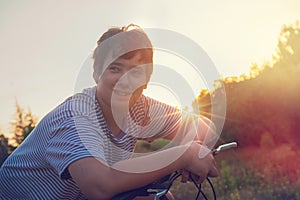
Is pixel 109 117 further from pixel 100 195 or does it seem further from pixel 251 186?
pixel 251 186

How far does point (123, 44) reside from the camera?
238cm

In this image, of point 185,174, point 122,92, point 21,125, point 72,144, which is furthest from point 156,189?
point 21,125

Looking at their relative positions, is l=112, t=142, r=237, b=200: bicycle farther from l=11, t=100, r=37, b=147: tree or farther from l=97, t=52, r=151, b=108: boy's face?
l=11, t=100, r=37, b=147: tree

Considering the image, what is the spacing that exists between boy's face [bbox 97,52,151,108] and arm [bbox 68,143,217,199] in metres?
0.42

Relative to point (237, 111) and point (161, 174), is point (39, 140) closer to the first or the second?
point (161, 174)

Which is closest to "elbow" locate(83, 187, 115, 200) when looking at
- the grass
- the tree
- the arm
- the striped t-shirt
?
the arm

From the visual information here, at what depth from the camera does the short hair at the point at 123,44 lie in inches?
93.1

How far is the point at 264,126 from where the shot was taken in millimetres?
11570

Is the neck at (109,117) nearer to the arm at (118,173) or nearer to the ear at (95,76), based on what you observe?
the ear at (95,76)

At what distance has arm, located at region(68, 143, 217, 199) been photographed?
1857 millimetres

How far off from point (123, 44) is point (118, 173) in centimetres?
70

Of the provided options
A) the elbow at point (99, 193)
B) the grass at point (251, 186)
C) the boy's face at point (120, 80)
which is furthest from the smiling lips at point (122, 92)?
the grass at point (251, 186)

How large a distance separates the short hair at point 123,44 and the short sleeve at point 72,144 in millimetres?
404

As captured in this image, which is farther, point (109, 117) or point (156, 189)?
point (109, 117)
